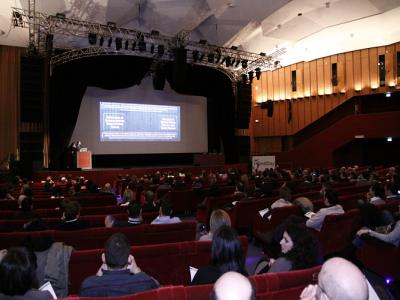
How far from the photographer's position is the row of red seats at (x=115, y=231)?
3636 millimetres

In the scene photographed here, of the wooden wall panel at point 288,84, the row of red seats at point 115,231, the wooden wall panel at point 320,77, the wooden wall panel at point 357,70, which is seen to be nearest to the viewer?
the row of red seats at point 115,231

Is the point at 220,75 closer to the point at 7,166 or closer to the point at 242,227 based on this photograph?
the point at 7,166

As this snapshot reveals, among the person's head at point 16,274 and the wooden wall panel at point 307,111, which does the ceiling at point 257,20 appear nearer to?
the wooden wall panel at point 307,111

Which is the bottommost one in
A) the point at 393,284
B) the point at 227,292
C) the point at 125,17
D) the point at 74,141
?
the point at 393,284

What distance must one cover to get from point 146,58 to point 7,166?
24.9 ft

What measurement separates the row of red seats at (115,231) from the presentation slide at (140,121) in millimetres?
13262

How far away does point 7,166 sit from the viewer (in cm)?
1488

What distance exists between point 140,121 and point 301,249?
15.8m

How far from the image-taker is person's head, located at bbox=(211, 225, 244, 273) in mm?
2373

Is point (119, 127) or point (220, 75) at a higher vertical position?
point (220, 75)

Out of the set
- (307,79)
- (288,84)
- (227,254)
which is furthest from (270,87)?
(227,254)

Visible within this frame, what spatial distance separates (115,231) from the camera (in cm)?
→ 410

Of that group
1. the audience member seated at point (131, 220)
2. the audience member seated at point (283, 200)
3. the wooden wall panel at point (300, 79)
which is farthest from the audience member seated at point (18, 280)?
the wooden wall panel at point (300, 79)

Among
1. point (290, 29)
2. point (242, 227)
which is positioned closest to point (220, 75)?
point (290, 29)
